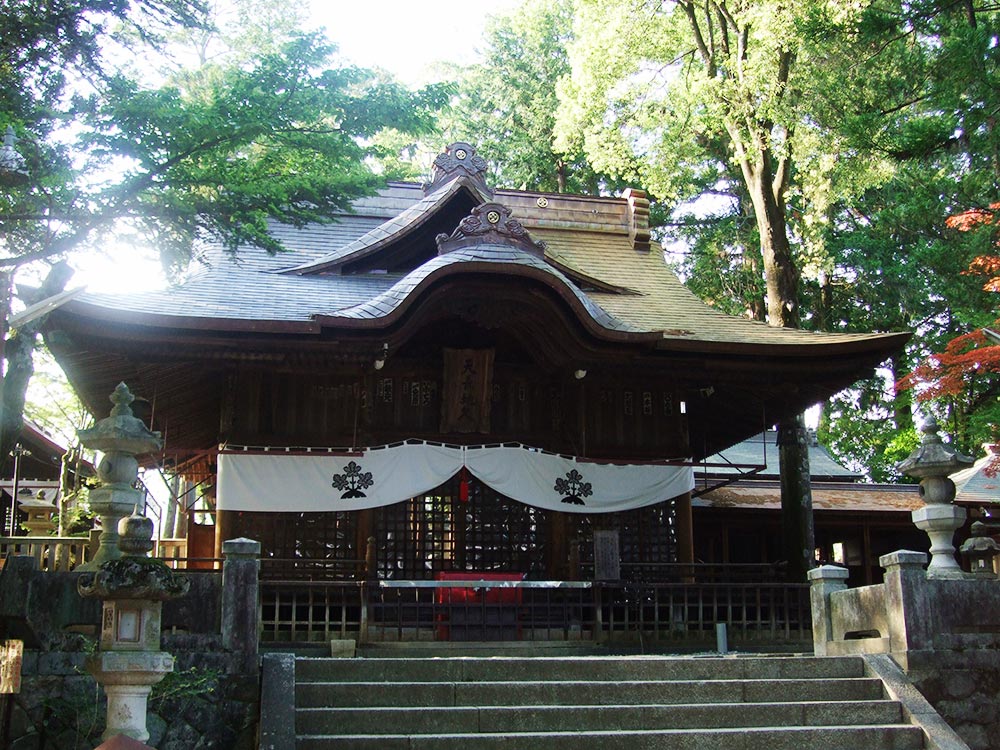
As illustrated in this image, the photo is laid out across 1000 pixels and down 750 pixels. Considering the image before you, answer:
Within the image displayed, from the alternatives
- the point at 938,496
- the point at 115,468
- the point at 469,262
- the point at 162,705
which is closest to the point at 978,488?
the point at 938,496

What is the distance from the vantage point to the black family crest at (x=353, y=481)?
13.1 metres

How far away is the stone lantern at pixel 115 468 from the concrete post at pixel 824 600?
22.2 feet

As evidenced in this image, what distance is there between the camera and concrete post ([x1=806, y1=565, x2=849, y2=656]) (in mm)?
10594

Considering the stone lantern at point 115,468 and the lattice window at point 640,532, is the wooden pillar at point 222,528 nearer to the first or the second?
the stone lantern at point 115,468

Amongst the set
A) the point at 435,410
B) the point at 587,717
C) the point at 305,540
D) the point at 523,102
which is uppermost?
the point at 523,102

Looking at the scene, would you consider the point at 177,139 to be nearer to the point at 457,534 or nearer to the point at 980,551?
the point at 457,534

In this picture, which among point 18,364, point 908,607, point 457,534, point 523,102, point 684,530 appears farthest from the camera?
point 523,102

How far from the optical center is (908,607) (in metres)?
9.49

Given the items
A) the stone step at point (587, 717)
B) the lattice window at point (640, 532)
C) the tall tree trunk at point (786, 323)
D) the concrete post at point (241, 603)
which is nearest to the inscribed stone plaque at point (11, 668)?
the concrete post at point (241, 603)

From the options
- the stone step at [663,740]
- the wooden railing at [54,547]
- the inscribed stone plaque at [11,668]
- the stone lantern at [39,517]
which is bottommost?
the stone step at [663,740]

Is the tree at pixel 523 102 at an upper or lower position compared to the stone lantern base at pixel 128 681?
upper

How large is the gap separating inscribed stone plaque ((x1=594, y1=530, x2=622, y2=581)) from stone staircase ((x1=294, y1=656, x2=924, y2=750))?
344 centimetres

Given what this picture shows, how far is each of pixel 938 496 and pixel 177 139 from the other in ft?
27.8

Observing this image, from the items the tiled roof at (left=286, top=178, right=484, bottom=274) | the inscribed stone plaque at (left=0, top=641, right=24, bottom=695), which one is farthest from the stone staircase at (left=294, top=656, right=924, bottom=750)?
the tiled roof at (left=286, top=178, right=484, bottom=274)
